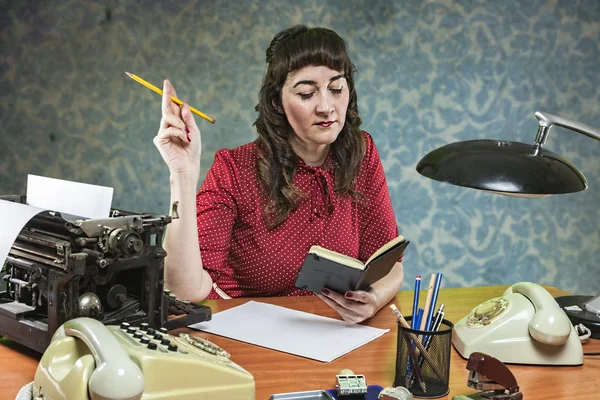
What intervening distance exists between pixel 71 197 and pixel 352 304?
2.14 feet

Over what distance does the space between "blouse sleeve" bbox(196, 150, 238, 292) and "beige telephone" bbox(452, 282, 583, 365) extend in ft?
2.67

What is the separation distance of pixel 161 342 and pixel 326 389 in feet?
1.01

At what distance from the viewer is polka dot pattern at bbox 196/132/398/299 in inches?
78.5

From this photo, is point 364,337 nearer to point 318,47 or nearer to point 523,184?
point 523,184

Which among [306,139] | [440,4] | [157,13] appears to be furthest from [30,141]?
[440,4]

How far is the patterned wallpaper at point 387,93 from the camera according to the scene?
3240 millimetres

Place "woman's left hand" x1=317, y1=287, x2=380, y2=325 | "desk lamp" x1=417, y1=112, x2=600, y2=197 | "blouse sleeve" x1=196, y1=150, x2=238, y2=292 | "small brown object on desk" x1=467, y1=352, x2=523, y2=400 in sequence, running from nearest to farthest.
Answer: "small brown object on desk" x1=467, y1=352, x2=523, y2=400
"desk lamp" x1=417, y1=112, x2=600, y2=197
"woman's left hand" x1=317, y1=287, x2=380, y2=325
"blouse sleeve" x1=196, y1=150, x2=238, y2=292

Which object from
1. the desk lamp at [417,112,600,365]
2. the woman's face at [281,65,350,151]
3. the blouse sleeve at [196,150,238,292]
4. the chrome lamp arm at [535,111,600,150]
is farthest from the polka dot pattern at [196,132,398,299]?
the chrome lamp arm at [535,111,600,150]

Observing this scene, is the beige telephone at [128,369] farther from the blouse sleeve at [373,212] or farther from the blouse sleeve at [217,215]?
the blouse sleeve at [373,212]

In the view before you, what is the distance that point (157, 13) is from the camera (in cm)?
328

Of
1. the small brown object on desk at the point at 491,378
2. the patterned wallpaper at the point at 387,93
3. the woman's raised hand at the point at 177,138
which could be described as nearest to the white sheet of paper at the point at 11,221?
the woman's raised hand at the point at 177,138

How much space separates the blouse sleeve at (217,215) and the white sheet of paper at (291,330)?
0.32 m

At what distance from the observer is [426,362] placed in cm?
117

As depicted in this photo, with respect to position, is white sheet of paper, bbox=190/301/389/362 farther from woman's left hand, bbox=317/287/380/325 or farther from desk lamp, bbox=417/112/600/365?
desk lamp, bbox=417/112/600/365
